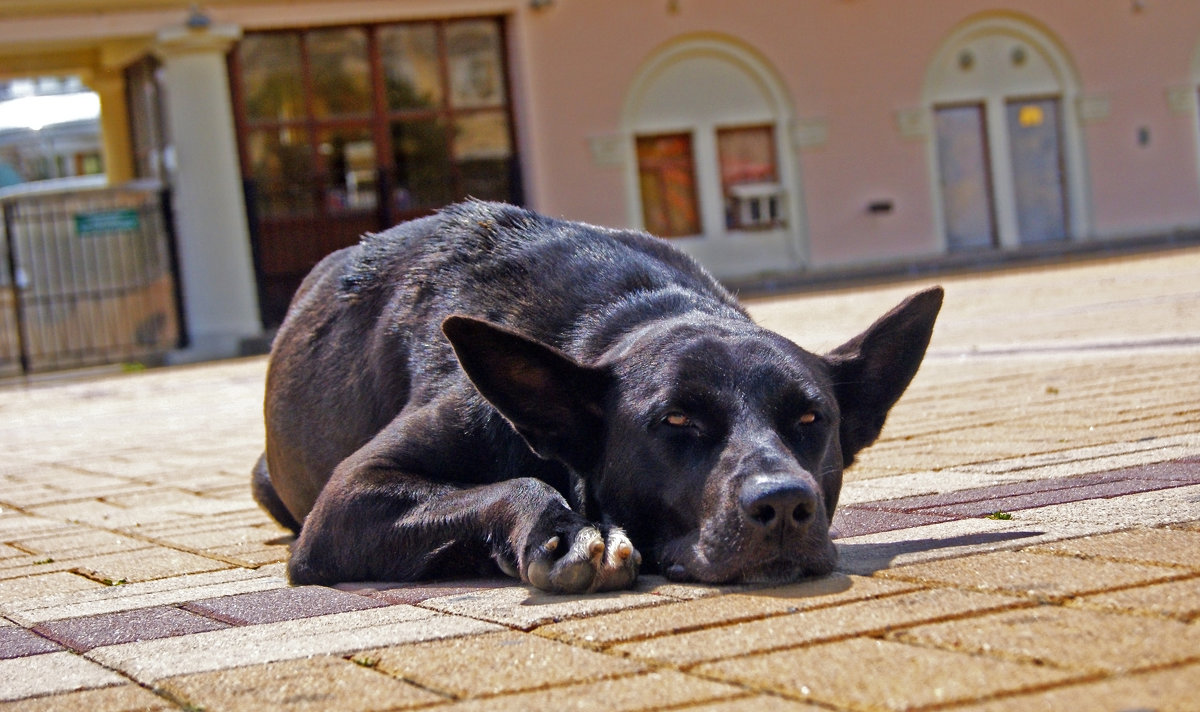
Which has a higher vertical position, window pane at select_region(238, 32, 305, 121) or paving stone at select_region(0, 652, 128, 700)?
window pane at select_region(238, 32, 305, 121)

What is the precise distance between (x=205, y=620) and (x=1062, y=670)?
5.90 ft

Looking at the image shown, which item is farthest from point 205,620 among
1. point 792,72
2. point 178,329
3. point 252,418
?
point 792,72

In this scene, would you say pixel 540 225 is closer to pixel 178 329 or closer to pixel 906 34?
pixel 178 329

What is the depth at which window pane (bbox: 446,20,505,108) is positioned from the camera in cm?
2070

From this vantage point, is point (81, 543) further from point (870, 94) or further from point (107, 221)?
point (870, 94)

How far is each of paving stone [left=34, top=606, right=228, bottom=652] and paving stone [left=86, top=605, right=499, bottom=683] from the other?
0.25 ft

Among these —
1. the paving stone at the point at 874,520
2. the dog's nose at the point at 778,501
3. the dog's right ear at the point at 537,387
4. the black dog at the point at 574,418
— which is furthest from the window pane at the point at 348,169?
the dog's nose at the point at 778,501

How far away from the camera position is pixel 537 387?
3451 millimetres

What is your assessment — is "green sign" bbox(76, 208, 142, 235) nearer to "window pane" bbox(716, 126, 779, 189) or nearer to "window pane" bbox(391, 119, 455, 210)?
"window pane" bbox(391, 119, 455, 210)

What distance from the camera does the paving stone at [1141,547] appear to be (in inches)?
107

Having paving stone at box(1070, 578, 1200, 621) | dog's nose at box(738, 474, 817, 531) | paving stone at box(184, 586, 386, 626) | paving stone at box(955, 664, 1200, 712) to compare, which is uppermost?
dog's nose at box(738, 474, 817, 531)

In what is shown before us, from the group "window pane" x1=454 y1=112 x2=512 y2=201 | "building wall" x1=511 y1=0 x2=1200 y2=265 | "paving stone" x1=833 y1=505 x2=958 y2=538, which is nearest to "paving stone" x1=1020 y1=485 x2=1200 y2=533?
"paving stone" x1=833 y1=505 x2=958 y2=538

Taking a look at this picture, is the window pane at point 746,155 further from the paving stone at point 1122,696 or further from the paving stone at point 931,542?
the paving stone at point 1122,696

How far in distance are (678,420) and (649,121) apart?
18.9 m
